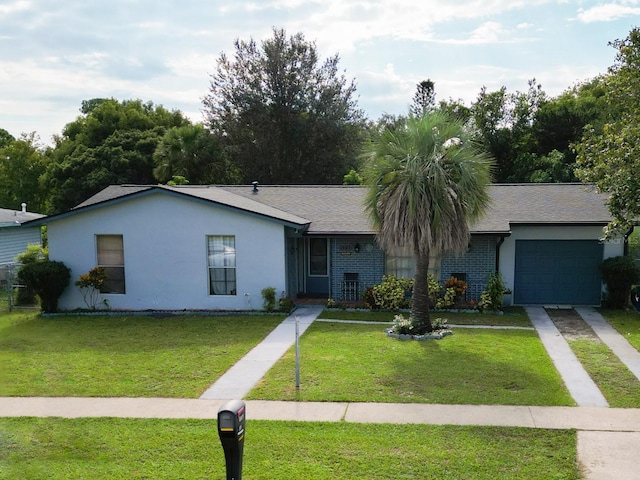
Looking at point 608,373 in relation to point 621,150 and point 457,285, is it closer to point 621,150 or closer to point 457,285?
point 621,150

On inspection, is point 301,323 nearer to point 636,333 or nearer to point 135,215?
point 135,215

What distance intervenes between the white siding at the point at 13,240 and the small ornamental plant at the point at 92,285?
8.88 metres

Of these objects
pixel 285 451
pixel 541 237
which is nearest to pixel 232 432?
pixel 285 451

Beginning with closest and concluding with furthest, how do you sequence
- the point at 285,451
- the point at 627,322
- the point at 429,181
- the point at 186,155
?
the point at 285,451 < the point at 429,181 < the point at 627,322 < the point at 186,155

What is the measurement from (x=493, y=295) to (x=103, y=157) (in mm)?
30058

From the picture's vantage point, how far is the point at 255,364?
429 inches

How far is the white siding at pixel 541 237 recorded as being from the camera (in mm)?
16562

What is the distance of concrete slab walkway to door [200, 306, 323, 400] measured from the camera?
9.23 meters

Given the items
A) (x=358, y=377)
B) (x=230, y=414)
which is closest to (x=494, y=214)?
(x=358, y=377)

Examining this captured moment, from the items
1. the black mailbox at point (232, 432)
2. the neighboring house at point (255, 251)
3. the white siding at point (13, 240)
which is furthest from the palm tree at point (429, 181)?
the white siding at point (13, 240)

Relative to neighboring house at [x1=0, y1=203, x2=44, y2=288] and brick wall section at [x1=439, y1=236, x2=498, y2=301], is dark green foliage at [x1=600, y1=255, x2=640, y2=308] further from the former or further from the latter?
neighboring house at [x1=0, y1=203, x2=44, y2=288]

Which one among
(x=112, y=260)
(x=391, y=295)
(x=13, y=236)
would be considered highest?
(x=13, y=236)

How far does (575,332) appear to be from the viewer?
13461mm

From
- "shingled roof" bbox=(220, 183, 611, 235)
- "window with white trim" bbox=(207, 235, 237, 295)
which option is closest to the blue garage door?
"shingled roof" bbox=(220, 183, 611, 235)
